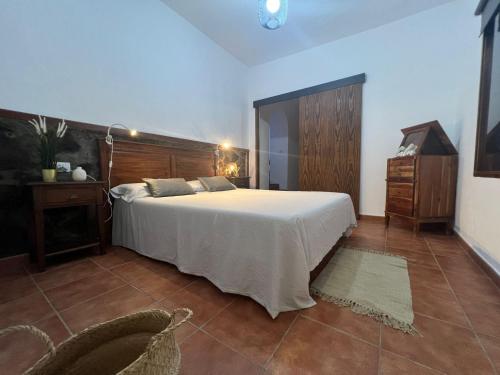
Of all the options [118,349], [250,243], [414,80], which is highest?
[414,80]

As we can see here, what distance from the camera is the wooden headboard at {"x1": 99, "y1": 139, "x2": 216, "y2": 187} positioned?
225 centimetres

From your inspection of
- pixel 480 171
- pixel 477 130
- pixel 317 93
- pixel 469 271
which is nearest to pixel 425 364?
pixel 469 271

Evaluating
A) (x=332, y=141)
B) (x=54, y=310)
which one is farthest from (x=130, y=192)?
(x=332, y=141)

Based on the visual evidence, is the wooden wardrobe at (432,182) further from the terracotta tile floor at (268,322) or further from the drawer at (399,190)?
the terracotta tile floor at (268,322)

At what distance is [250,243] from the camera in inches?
47.1

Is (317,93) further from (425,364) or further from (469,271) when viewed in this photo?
(425,364)

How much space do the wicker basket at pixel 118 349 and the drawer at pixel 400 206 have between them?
2804mm

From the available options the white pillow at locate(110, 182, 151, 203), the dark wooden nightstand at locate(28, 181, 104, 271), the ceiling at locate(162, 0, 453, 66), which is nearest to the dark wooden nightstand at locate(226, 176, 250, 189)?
the white pillow at locate(110, 182, 151, 203)

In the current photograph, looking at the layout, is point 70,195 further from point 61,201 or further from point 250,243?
point 250,243

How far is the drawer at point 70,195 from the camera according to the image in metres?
1.61

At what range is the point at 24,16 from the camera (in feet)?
5.52

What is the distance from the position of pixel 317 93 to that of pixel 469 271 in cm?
314

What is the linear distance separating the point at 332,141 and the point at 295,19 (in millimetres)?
1934

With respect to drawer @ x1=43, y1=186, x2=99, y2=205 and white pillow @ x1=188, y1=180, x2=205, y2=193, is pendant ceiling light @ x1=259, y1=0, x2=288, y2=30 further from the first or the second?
drawer @ x1=43, y1=186, x2=99, y2=205
